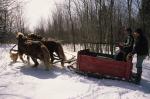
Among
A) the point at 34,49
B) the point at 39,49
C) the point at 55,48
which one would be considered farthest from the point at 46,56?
the point at 55,48

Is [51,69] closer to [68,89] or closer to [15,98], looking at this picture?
[68,89]

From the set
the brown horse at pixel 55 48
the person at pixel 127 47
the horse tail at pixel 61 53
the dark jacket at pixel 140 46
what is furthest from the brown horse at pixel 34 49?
the dark jacket at pixel 140 46

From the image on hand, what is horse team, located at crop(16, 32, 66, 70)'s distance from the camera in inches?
405

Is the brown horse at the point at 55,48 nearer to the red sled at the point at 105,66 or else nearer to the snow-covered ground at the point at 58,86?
the snow-covered ground at the point at 58,86

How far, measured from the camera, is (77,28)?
27797mm

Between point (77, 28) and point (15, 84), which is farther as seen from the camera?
point (77, 28)

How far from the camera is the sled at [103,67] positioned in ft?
31.5

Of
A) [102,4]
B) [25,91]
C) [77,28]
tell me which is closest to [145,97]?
[25,91]

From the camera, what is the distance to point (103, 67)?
9953 mm

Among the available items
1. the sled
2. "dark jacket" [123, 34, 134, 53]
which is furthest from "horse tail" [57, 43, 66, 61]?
"dark jacket" [123, 34, 134, 53]

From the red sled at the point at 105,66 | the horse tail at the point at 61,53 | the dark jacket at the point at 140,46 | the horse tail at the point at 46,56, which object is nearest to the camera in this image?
the red sled at the point at 105,66

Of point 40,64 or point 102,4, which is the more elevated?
point 102,4

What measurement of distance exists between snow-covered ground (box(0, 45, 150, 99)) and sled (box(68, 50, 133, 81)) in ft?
1.01

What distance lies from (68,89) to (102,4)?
32.2 feet
